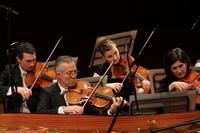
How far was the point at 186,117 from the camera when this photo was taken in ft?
8.31

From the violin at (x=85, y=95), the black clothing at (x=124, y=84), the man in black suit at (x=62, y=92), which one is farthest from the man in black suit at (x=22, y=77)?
the black clothing at (x=124, y=84)

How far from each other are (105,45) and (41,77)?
2.47 ft

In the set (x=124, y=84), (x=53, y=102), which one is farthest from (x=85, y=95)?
(x=124, y=84)

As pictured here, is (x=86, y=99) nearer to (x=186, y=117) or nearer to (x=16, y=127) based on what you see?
(x=16, y=127)

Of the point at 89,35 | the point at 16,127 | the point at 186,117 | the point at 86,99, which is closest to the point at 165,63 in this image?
the point at 86,99

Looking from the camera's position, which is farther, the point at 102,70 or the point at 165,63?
the point at 102,70

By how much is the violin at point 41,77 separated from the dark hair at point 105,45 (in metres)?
0.57

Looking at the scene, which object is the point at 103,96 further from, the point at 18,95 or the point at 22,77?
the point at 22,77

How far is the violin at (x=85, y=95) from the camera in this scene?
3479mm

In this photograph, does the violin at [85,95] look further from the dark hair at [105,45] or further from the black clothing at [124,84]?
the dark hair at [105,45]

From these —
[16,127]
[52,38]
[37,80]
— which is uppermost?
[52,38]

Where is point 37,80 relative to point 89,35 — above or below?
below

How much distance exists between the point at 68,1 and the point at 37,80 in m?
2.02

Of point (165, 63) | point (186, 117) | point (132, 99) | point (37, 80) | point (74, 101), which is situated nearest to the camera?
point (186, 117)
